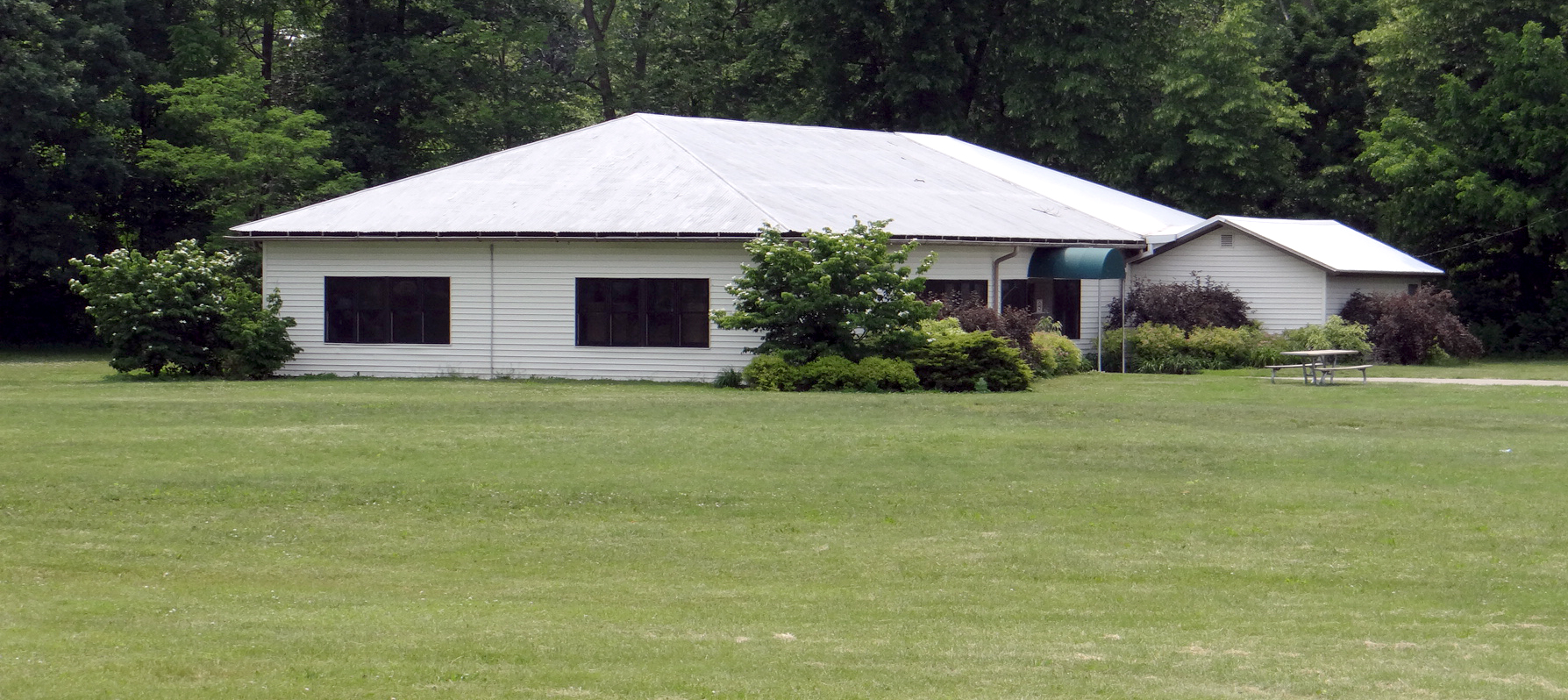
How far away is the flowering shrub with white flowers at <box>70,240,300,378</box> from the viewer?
29453 millimetres

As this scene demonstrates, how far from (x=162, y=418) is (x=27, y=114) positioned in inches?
959

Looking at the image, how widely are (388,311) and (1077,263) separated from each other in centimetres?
1372

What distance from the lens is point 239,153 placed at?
152ft

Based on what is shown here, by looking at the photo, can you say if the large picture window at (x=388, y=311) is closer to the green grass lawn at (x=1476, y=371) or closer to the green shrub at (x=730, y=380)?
the green shrub at (x=730, y=380)

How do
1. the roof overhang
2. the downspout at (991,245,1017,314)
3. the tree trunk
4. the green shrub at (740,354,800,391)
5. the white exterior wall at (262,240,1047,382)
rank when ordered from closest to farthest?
the green shrub at (740,354,800,391) → the roof overhang → the white exterior wall at (262,240,1047,382) → the downspout at (991,245,1017,314) → the tree trunk

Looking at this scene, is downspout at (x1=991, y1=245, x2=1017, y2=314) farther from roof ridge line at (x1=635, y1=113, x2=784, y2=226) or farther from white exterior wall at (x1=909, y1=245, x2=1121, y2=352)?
roof ridge line at (x1=635, y1=113, x2=784, y2=226)

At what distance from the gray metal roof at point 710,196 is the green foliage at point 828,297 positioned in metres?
1.48

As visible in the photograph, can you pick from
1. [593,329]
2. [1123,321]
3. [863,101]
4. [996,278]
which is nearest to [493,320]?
[593,329]

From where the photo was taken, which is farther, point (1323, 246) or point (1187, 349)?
point (1323, 246)

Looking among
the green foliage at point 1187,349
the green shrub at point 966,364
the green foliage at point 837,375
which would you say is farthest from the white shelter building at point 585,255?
the green shrub at point 966,364

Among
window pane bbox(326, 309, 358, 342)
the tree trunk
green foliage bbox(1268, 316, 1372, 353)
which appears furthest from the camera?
the tree trunk

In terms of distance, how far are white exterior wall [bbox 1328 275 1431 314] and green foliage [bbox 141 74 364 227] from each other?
26.4 meters

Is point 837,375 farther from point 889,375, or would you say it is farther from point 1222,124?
point 1222,124

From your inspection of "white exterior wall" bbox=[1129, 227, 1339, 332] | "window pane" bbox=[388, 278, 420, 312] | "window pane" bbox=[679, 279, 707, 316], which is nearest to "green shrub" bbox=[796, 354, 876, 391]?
"window pane" bbox=[679, 279, 707, 316]
